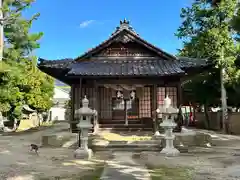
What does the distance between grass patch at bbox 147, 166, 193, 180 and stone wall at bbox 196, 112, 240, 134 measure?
501 inches

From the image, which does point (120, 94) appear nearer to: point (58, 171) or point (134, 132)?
point (134, 132)

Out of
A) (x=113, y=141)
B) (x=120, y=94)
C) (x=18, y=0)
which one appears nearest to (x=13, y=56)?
(x=18, y=0)

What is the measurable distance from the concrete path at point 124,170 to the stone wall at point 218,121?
12264mm

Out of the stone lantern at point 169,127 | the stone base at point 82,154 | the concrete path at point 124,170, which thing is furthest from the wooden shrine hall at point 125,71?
the concrete path at point 124,170

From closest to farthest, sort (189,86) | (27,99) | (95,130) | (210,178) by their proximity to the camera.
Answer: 1. (210,178)
2. (95,130)
3. (189,86)
4. (27,99)

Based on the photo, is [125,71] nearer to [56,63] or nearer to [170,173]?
[56,63]

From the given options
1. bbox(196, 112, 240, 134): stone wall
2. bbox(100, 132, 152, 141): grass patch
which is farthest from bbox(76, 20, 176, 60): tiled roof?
bbox(196, 112, 240, 134): stone wall

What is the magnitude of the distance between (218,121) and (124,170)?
53.9ft

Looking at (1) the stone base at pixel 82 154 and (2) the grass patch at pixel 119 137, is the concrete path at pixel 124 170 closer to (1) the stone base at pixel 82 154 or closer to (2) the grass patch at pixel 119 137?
(1) the stone base at pixel 82 154

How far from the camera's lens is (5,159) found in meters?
8.11

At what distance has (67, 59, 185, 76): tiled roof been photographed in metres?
11.2

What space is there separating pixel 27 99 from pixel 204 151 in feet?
54.1

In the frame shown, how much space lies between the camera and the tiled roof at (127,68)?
1120 centimetres

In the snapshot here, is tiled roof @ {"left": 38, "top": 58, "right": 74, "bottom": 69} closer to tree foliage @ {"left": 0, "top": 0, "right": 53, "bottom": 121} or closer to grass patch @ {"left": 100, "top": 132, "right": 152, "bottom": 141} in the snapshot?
grass patch @ {"left": 100, "top": 132, "right": 152, "bottom": 141}
